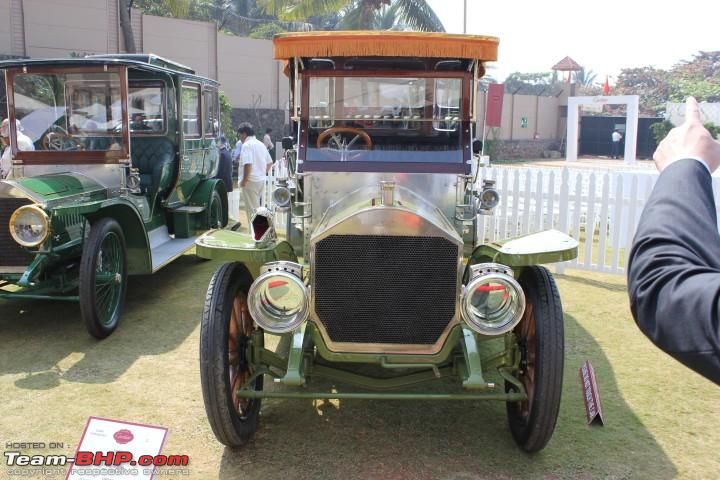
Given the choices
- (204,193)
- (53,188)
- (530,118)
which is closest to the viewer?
(53,188)

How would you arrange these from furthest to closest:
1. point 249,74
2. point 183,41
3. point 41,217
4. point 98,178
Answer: point 249,74 < point 183,41 < point 98,178 < point 41,217

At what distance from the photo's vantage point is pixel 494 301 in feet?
10.9

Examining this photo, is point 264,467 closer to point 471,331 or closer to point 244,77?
point 471,331

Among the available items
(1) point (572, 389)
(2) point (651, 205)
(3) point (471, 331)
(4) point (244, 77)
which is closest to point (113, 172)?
(3) point (471, 331)

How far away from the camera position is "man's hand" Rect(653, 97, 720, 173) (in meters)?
1.21

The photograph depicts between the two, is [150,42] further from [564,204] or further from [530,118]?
[530,118]

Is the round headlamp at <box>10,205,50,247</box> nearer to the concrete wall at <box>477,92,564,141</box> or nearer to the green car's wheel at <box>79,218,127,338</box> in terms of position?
the green car's wheel at <box>79,218,127,338</box>

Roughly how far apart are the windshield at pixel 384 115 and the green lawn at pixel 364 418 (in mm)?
1758

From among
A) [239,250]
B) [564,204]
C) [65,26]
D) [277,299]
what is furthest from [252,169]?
[65,26]

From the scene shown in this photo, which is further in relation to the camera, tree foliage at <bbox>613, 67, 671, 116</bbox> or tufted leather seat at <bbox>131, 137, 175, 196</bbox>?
tree foliage at <bbox>613, 67, 671, 116</bbox>

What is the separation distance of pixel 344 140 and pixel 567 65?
110 ft

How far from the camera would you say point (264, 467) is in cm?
337

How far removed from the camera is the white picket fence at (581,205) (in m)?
7.06

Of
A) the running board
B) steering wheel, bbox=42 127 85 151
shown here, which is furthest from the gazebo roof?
steering wheel, bbox=42 127 85 151
